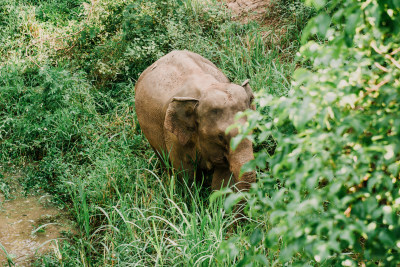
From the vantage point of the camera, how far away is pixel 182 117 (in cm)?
389

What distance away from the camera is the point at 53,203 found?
4.62 m

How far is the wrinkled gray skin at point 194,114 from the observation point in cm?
367

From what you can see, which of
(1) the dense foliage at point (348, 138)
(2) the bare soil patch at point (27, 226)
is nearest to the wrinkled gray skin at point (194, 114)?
(2) the bare soil patch at point (27, 226)

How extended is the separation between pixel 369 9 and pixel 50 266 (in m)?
3.12

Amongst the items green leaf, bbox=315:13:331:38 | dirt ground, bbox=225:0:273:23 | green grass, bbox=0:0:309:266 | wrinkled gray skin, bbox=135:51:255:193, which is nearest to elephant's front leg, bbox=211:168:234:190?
wrinkled gray skin, bbox=135:51:255:193

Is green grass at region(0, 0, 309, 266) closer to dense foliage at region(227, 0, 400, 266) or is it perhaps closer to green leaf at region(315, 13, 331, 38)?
dense foliage at region(227, 0, 400, 266)

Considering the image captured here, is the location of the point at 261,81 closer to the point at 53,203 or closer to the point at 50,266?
the point at 53,203

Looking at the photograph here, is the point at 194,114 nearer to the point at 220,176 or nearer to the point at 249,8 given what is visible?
the point at 220,176

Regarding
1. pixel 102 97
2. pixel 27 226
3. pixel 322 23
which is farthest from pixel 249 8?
pixel 322 23

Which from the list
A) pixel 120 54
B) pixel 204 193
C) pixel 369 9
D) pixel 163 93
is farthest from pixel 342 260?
pixel 120 54

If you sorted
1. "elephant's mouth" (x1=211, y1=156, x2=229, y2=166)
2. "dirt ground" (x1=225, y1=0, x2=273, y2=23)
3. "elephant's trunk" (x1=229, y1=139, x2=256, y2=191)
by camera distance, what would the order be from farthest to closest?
"dirt ground" (x1=225, y1=0, x2=273, y2=23), "elephant's mouth" (x1=211, y1=156, x2=229, y2=166), "elephant's trunk" (x1=229, y1=139, x2=256, y2=191)

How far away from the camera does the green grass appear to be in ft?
13.2

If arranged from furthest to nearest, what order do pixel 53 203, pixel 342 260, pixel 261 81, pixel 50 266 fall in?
pixel 261 81
pixel 53 203
pixel 50 266
pixel 342 260

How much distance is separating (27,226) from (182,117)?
1790 millimetres
